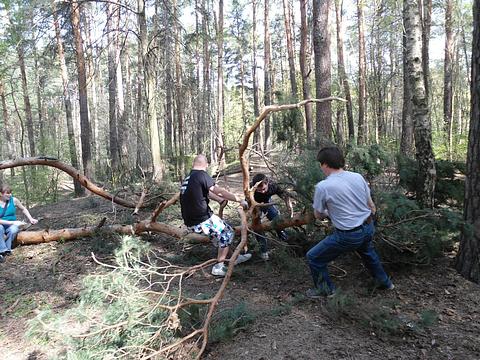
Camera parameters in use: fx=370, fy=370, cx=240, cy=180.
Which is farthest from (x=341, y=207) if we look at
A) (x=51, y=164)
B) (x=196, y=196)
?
(x=51, y=164)

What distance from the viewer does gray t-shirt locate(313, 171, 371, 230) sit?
3.55 metres

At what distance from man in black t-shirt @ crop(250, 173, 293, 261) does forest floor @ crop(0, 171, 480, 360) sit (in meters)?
0.19

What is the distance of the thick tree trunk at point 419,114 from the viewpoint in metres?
4.99

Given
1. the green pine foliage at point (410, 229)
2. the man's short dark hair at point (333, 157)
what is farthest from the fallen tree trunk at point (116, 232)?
the man's short dark hair at point (333, 157)

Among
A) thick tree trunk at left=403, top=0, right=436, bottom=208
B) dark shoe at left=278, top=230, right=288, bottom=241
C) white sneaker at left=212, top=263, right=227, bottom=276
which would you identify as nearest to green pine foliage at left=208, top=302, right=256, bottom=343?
white sneaker at left=212, top=263, right=227, bottom=276

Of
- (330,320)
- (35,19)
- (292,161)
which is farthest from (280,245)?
(35,19)

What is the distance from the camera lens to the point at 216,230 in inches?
189

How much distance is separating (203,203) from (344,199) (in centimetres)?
191

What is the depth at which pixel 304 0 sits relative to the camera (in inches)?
512

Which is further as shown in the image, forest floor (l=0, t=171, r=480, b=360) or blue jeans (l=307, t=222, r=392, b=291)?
blue jeans (l=307, t=222, r=392, b=291)

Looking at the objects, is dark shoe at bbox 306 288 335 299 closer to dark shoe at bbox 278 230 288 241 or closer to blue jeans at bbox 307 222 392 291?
blue jeans at bbox 307 222 392 291

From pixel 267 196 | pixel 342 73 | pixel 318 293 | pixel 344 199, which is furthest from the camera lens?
pixel 342 73

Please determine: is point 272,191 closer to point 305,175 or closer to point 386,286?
point 305,175

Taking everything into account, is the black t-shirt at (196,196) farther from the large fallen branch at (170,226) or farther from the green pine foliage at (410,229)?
the green pine foliage at (410,229)
